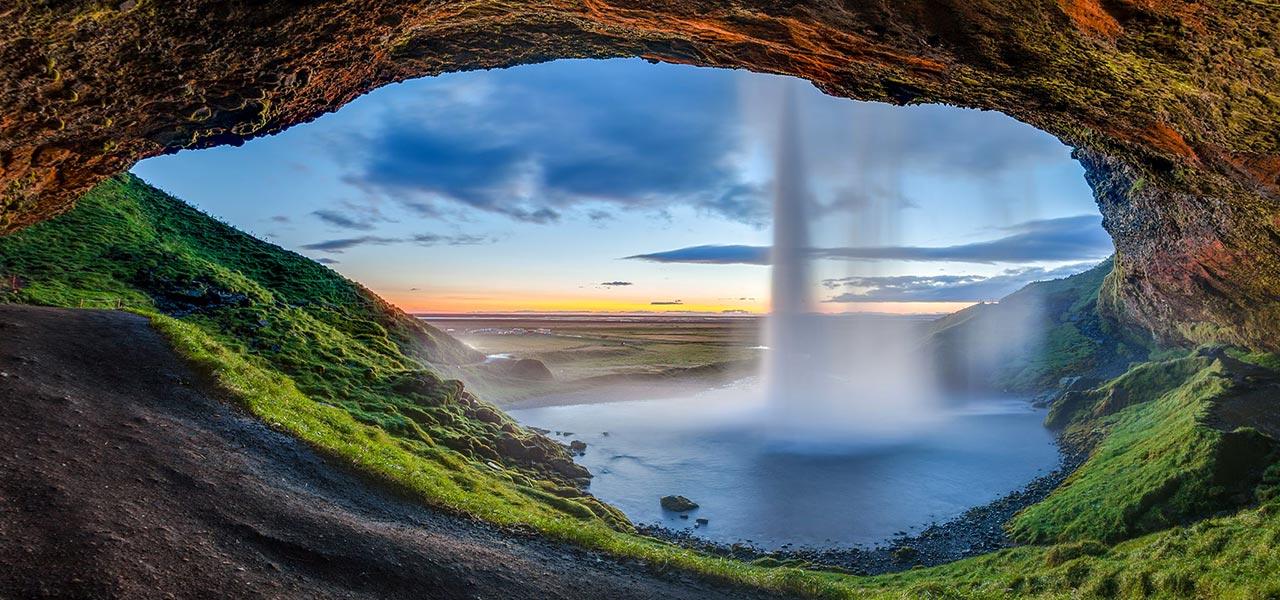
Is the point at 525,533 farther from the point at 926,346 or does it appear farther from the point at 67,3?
the point at 926,346

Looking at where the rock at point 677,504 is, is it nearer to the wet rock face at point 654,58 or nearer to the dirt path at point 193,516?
the dirt path at point 193,516

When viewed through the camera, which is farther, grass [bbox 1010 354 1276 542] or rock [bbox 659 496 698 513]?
rock [bbox 659 496 698 513]

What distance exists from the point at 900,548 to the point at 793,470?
552 inches

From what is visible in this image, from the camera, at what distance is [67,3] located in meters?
6.86

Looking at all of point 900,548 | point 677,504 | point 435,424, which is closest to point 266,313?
point 435,424

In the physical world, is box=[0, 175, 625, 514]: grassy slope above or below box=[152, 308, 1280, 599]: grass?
above

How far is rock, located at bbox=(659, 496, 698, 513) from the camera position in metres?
32.2

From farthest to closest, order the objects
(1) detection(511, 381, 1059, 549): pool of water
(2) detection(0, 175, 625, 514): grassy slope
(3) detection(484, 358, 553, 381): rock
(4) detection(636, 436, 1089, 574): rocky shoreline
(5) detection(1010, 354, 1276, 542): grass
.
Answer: (3) detection(484, 358, 553, 381): rock, (1) detection(511, 381, 1059, 549): pool of water, (2) detection(0, 175, 625, 514): grassy slope, (4) detection(636, 436, 1089, 574): rocky shoreline, (5) detection(1010, 354, 1276, 542): grass

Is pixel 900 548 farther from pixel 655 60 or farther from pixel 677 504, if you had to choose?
pixel 655 60

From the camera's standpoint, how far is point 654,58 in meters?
14.1

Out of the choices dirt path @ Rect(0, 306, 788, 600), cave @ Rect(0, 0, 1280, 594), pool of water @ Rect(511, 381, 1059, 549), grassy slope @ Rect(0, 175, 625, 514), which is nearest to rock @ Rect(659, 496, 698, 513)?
pool of water @ Rect(511, 381, 1059, 549)

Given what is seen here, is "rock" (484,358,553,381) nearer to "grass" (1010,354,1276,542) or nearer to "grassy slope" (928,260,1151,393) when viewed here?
"grass" (1010,354,1276,542)

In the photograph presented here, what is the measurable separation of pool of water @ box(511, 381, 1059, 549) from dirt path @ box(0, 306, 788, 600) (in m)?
18.2

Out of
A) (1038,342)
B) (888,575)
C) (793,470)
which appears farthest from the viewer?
(1038,342)
